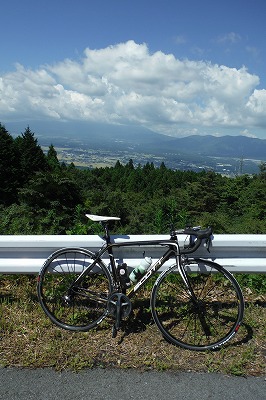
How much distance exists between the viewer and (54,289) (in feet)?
11.5

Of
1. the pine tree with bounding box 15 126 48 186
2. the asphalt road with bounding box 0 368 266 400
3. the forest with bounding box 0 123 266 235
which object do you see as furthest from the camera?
the pine tree with bounding box 15 126 48 186

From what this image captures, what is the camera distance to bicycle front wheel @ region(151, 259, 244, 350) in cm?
299

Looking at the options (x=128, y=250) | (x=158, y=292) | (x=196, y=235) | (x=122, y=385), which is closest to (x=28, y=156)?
(x=128, y=250)

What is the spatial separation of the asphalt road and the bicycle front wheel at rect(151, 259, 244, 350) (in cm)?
41

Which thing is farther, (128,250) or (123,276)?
(128,250)

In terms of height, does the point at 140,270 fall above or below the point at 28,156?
below

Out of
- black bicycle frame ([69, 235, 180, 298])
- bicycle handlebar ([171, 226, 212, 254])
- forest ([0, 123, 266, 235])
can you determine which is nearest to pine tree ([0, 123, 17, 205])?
forest ([0, 123, 266, 235])

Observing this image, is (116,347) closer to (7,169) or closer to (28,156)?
(7,169)

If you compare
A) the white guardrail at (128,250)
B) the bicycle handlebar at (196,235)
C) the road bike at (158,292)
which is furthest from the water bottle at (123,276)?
the bicycle handlebar at (196,235)

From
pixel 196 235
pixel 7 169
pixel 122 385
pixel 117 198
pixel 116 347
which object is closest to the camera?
pixel 122 385

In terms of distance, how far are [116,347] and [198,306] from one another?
85 cm

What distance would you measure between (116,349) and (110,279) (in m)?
0.60

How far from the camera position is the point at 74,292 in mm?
3281

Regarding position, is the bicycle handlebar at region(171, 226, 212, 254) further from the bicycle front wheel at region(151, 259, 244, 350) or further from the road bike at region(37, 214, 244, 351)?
the bicycle front wheel at region(151, 259, 244, 350)
